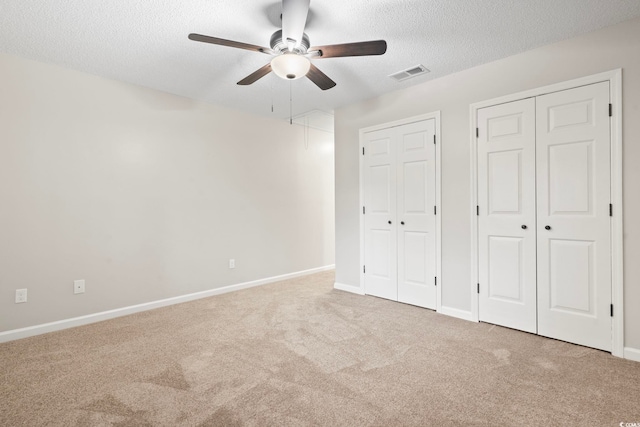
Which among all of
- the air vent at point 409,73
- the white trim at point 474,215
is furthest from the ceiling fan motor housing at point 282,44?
the white trim at point 474,215

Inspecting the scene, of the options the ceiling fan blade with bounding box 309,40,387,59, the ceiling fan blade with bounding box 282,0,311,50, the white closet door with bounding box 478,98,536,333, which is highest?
the ceiling fan blade with bounding box 282,0,311,50

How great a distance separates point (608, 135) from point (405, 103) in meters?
1.87

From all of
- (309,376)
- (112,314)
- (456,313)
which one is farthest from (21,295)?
(456,313)

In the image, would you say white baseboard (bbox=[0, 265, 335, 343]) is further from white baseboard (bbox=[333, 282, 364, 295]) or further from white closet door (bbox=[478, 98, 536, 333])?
white closet door (bbox=[478, 98, 536, 333])

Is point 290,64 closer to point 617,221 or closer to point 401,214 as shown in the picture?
point 401,214

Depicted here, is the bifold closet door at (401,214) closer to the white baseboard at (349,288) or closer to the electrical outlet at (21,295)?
the white baseboard at (349,288)

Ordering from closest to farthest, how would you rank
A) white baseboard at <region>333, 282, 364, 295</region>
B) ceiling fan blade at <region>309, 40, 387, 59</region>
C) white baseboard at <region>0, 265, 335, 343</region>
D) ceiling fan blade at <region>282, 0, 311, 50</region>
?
ceiling fan blade at <region>282, 0, 311, 50</region>, ceiling fan blade at <region>309, 40, 387, 59</region>, white baseboard at <region>0, 265, 335, 343</region>, white baseboard at <region>333, 282, 364, 295</region>

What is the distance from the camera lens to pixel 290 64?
2.13 meters

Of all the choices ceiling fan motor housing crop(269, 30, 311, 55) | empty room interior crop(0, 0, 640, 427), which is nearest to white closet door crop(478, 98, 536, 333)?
empty room interior crop(0, 0, 640, 427)

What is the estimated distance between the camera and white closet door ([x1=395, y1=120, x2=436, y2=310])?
11.2 feet

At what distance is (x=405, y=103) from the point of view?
3.64 metres

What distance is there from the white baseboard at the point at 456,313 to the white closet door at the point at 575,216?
60 centimetres

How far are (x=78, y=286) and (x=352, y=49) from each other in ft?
10.9

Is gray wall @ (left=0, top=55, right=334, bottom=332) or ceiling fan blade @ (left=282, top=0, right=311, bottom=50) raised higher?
ceiling fan blade @ (left=282, top=0, right=311, bottom=50)
